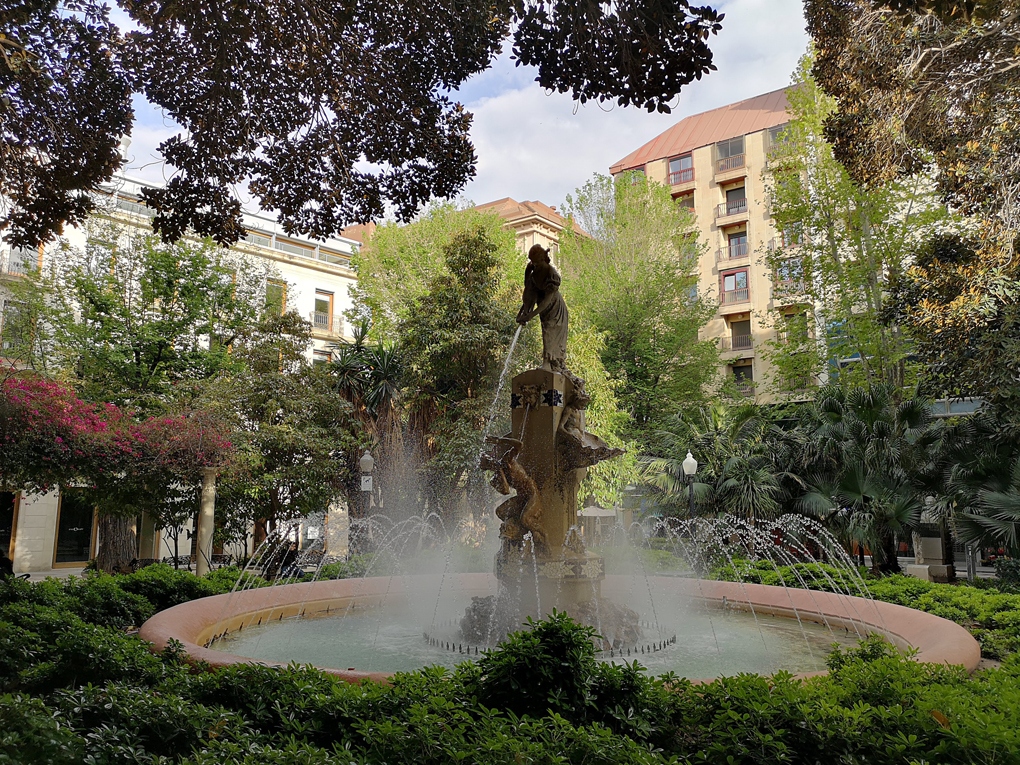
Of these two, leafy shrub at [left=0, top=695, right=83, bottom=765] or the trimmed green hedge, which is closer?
leafy shrub at [left=0, top=695, right=83, bottom=765]

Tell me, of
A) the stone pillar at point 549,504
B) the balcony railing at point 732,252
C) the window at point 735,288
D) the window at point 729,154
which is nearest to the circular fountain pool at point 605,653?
the stone pillar at point 549,504

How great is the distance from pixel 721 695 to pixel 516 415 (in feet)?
15.3

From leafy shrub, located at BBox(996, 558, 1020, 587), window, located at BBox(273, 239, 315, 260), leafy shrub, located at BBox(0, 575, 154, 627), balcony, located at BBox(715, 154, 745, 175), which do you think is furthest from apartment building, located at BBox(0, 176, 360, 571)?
balcony, located at BBox(715, 154, 745, 175)

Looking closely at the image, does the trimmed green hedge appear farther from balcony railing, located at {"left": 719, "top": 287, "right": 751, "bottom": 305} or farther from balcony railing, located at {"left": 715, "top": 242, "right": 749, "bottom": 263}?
balcony railing, located at {"left": 715, "top": 242, "right": 749, "bottom": 263}

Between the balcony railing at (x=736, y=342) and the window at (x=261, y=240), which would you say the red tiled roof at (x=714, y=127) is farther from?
the window at (x=261, y=240)

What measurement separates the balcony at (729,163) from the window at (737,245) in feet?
10.9

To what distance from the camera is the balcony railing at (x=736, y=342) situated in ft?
112

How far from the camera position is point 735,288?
115 ft

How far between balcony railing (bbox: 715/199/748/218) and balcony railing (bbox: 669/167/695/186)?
229cm

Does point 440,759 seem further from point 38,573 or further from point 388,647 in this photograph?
point 38,573

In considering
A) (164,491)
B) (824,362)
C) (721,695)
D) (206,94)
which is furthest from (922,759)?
(824,362)

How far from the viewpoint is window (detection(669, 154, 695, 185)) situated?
37.1 meters

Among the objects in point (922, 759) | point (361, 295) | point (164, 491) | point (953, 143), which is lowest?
point (922, 759)

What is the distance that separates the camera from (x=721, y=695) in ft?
12.8
